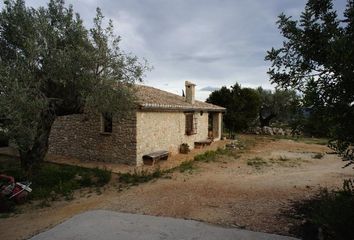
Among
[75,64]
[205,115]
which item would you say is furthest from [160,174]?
[205,115]

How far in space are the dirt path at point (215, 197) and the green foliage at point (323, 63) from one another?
11.7 feet

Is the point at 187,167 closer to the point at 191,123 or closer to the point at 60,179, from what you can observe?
the point at 60,179

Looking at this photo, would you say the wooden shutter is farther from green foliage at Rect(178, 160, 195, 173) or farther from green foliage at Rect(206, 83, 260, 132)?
green foliage at Rect(206, 83, 260, 132)

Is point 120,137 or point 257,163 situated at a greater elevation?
point 120,137

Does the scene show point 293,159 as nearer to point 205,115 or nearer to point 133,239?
point 205,115

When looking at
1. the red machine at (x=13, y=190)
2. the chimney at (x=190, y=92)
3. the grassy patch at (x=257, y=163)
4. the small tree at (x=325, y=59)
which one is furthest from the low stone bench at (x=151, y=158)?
the small tree at (x=325, y=59)

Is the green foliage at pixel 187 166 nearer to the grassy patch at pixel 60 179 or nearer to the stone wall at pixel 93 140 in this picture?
the stone wall at pixel 93 140

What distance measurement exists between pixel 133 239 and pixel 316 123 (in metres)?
4.10

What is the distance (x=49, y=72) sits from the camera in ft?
30.9

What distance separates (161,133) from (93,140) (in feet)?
11.0

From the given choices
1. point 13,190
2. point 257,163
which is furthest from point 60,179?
point 257,163

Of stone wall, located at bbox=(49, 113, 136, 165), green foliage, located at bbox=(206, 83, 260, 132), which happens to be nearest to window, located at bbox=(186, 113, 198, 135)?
stone wall, located at bbox=(49, 113, 136, 165)

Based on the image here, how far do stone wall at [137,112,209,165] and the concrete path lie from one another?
6693 mm

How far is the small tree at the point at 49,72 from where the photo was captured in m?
8.53
